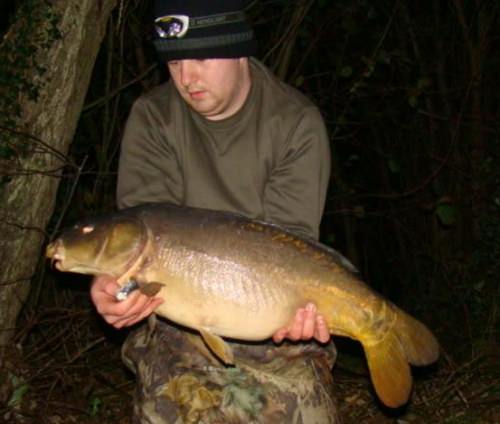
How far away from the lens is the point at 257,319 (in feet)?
8.00

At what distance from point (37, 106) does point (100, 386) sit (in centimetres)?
171

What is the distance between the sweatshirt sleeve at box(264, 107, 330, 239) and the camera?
9.54ft

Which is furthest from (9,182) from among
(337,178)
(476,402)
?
(337,178)

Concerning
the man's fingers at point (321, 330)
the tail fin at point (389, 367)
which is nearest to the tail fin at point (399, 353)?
the tail fin at point (389, 367)

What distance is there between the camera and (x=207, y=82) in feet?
8.87

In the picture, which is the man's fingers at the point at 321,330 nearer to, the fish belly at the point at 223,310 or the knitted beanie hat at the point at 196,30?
the fish belly at the point at 223,310

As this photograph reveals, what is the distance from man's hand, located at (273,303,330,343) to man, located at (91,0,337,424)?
30 cm

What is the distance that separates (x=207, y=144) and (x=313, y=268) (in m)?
0.73

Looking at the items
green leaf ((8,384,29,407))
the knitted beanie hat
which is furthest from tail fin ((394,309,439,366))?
green leaf ((8,384,29,407))

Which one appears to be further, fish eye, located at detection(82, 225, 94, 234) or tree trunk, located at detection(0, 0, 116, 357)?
tree trunk, located at detection(0, 0, 116, 357)

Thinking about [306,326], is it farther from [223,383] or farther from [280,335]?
[223,383]

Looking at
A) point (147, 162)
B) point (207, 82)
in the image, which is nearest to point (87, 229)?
point (147, 162)

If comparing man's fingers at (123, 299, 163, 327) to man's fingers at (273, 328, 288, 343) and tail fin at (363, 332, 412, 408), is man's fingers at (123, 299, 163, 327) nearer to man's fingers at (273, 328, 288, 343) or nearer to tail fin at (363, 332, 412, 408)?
man's fingers at (273, 328, 288, 343)

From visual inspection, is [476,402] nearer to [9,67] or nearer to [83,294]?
[83,294]
